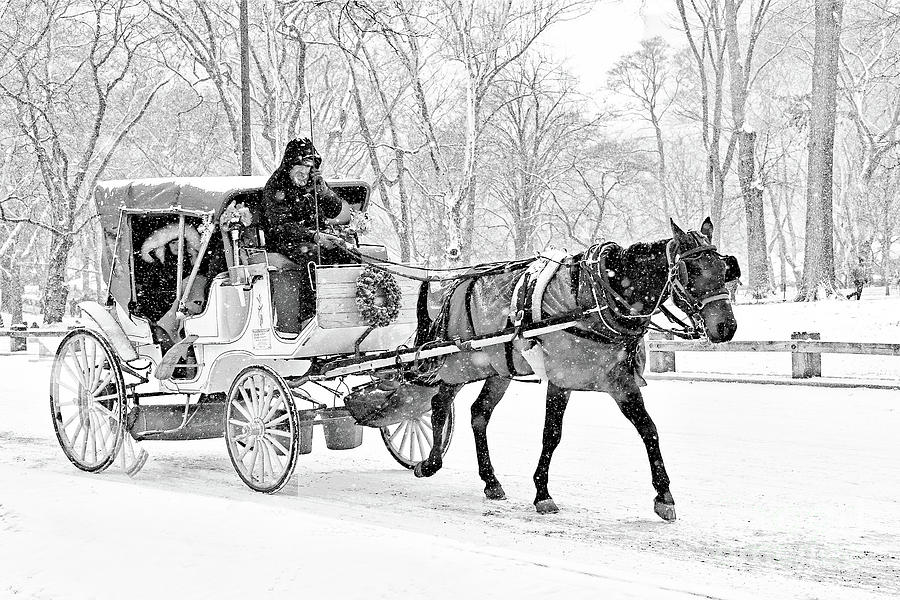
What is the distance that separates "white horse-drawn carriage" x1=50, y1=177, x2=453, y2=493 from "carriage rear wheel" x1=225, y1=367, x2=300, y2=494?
12 millimetres

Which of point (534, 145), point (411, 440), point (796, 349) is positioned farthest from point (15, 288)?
point (411, 440)

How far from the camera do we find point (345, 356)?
8484 millimetres

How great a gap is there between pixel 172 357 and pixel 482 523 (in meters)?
3.44

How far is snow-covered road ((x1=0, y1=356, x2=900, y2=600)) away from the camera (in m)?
4.91

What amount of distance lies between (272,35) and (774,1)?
1640cm

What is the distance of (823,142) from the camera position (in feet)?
71.1

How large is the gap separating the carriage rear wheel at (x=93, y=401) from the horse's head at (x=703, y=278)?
4826 millimetres

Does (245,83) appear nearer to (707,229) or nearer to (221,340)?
(221,340)

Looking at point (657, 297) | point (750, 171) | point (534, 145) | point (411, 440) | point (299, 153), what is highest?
point (534, 145)

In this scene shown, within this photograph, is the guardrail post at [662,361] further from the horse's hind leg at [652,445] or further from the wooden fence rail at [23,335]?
the wooden fence rail at [23,335]

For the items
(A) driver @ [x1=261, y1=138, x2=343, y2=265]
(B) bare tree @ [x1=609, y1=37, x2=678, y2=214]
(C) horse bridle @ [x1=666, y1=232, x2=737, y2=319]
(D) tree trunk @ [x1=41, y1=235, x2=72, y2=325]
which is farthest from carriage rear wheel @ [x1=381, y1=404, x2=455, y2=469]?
(B) bare tree @ [x1=609, y1=37, x2=678, y2=214]

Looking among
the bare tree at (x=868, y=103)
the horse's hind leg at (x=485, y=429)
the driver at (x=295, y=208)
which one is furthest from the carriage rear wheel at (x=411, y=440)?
the bare tree at (x=868, y=103)

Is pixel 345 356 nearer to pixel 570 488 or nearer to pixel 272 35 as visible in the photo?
pixel 570 488

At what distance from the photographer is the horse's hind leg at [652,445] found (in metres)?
6.77
